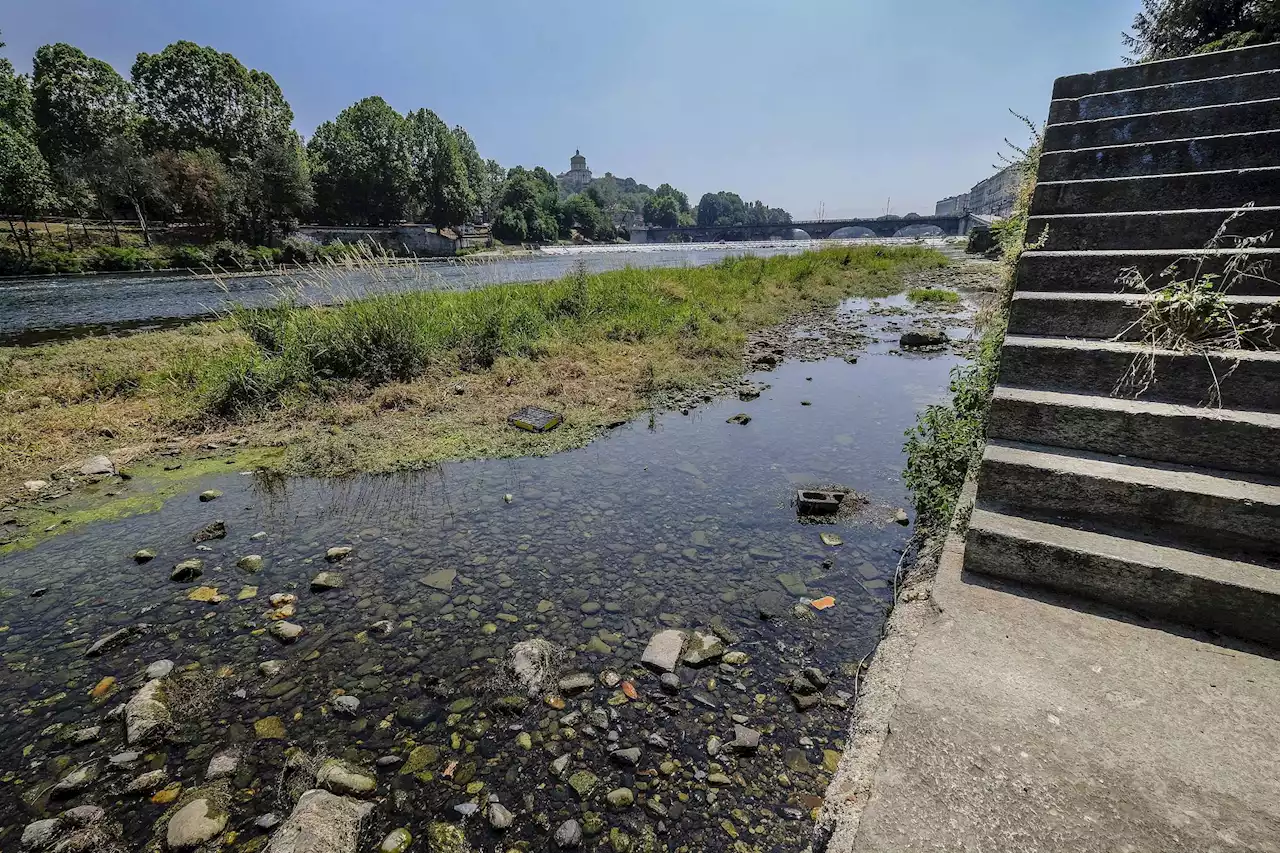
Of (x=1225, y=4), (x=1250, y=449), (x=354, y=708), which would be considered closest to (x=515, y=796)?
(x=354, y=708)

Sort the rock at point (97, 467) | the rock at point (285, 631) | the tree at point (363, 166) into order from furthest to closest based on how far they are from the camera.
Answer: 1. the tree at point (363, 166)
2. the rock at point (97, 467)
3. the rock at point (285, 631)

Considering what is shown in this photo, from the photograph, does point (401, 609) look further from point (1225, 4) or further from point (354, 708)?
point (1225, 4)

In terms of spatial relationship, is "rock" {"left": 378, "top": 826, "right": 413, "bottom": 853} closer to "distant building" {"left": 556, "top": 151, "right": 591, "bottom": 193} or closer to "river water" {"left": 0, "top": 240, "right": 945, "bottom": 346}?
"river water" {"left": 0, "top": 240, "right": 945, "bottom": 346}

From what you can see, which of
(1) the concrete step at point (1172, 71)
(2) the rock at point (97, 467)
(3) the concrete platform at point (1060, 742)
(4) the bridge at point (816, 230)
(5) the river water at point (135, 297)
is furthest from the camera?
(4) the bridge at point (816, 230)

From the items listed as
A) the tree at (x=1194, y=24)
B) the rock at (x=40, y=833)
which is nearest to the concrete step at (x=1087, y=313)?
the rock at (x=40, y=833)

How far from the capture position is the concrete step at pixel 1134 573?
188cm

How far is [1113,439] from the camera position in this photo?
2.43m

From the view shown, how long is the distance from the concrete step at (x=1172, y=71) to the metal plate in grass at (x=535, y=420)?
569 centimetres

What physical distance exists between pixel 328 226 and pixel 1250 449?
72050 mm

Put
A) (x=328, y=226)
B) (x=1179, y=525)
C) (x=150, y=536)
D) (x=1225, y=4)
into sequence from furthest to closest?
(x=328, y=226) < (x=1225, y=4) < (x=150, y=536) < (x=1179, y=525)

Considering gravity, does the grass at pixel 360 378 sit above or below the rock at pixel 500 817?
above

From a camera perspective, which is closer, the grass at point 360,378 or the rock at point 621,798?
the rock at point 621,798

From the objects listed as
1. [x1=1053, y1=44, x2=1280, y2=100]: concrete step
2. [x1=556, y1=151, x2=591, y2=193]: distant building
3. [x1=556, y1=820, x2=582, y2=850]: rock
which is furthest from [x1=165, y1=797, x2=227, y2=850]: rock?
[x1=556, y1=151, x2=591, y2=193]: distant building

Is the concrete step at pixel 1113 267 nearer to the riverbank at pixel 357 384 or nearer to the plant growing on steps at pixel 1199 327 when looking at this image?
the plant growing on steps at pixel 1199 327
